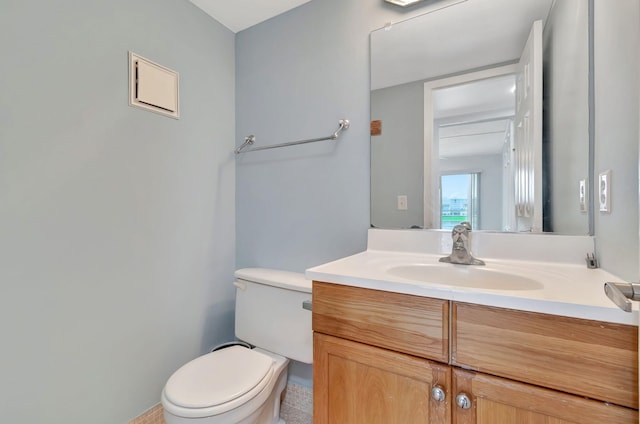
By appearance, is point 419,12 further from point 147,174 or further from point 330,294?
point 147,174

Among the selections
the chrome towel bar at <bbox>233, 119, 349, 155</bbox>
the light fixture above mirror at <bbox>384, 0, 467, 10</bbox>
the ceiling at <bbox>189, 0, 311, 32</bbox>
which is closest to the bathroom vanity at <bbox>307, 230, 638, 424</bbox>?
the chrome towel bar at <bbox>233, 119, 349, 155</bbox>

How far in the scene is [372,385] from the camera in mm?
782

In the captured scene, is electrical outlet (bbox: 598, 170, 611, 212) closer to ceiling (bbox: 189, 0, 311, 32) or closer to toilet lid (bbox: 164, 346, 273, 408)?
toilet lid (bbox: 164, 346, 273, 408)

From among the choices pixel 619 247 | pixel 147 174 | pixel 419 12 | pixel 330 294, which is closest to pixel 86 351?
pixel 147 174

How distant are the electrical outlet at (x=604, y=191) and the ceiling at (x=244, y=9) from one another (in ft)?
4.99

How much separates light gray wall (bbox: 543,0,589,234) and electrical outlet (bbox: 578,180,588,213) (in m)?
0.01

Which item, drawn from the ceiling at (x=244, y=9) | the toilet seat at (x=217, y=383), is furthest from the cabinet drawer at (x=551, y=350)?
the ceiling at (x=244, y=9)

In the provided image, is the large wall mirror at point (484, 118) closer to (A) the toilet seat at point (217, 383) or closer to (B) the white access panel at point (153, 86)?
(A) the toilet seat at point (217, 383)

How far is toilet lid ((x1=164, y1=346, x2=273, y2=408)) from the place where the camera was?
1.02m

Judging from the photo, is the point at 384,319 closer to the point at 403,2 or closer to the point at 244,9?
the point at 403,2

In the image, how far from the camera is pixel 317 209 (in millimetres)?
1497

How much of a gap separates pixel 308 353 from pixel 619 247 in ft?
3.69

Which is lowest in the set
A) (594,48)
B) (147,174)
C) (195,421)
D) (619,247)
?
(195,421)

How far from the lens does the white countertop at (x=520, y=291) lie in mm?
562
